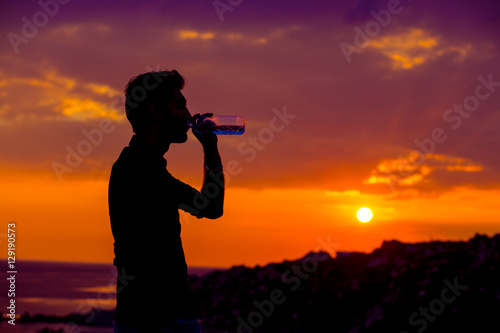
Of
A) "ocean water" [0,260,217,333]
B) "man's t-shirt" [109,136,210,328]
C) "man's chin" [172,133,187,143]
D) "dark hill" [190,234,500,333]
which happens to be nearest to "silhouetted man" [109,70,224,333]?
"man's t-shirt" [109,136,210,328]

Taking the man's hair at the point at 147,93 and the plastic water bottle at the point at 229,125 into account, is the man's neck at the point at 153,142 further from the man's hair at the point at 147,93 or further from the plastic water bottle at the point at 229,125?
the plastic water bottle at the point at 229,125

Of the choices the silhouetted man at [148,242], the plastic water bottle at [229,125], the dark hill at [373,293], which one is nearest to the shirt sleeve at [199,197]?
the silhouetted man at [148,242]

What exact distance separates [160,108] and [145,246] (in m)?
0.91

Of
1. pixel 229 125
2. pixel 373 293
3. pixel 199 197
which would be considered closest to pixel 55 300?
pixel 373 293

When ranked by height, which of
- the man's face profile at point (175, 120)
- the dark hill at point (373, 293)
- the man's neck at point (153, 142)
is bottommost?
the dark hill at point (373, 293)

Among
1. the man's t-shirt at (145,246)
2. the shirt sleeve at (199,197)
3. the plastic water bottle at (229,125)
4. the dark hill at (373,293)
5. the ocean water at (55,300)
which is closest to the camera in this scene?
the man's t-shirt at (145,246)

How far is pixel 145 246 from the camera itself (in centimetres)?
322

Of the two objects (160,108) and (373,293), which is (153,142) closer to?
(160,108)

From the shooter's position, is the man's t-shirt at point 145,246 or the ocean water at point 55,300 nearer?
the man's t-shirt at point 145,246

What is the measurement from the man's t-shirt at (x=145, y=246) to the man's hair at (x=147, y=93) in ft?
1.06

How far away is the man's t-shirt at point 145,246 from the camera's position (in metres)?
3.21

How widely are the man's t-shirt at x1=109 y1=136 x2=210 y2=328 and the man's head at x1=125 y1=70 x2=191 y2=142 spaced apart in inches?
11.0

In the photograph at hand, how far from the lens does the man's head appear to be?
3555mm

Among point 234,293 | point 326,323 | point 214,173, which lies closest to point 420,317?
point 326,323
